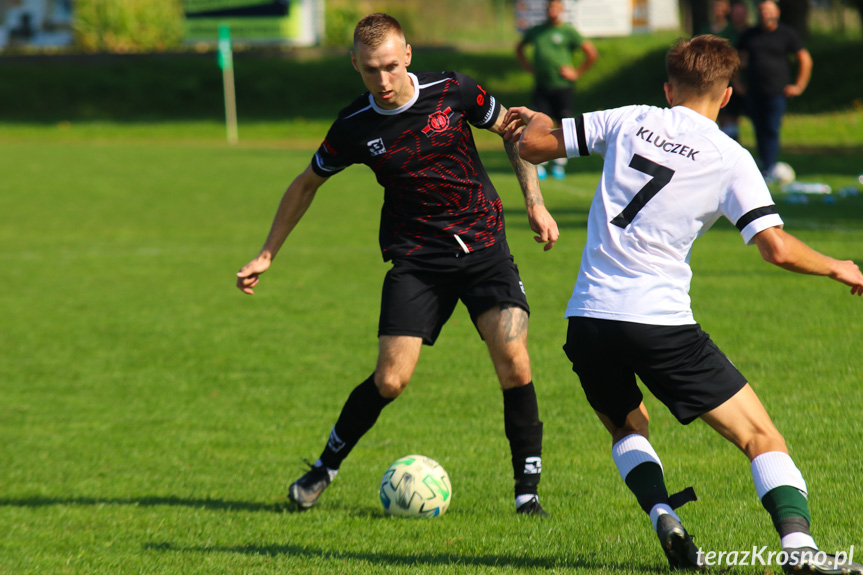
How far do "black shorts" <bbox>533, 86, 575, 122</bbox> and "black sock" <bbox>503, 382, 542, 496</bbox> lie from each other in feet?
44.4

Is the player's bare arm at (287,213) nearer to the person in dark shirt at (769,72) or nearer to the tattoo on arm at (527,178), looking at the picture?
the tattoo on arm at (527,178)

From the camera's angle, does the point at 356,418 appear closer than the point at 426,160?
No

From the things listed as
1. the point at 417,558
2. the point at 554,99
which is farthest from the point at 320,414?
the point at 554,99

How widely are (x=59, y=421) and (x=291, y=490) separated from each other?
2.72 meters

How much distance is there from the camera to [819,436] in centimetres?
573

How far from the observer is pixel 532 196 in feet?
16.0

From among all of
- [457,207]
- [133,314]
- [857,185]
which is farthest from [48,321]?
[857,185]

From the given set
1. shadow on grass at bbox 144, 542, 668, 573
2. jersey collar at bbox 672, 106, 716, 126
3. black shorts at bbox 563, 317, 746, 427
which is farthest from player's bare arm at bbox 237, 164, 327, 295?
jersey collar at bbox 672, 106, 716, 126

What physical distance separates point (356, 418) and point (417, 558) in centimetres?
99

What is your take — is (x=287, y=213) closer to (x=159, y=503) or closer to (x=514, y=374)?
(x=514, y=374)

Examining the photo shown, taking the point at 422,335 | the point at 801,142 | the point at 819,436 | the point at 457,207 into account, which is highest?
the point at 457,207

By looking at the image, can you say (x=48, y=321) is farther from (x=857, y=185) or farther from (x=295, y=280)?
(x=857, y=185)

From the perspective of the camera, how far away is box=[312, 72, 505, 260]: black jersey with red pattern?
16.0 ft

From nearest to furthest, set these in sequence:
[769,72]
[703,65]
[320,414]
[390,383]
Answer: [703,65]
[390,383]
[320,414]
[769,72]
